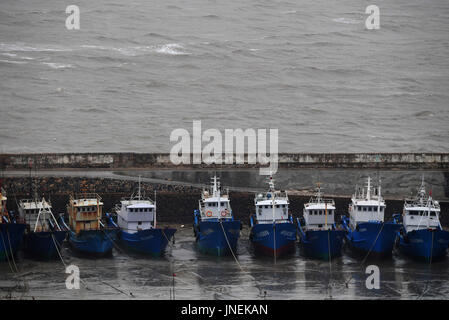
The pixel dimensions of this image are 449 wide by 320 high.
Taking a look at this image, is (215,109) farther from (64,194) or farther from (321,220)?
(321,220)

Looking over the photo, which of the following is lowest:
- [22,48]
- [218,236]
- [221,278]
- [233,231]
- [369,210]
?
[221,278]

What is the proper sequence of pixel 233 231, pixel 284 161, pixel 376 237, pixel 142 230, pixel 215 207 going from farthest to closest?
1. pixel 284 161
2. pixel 215 207
3. pixel 233 231
4. pixel 142 230
5. pixel 376 237

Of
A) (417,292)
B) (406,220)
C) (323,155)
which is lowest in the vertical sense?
(417,292)

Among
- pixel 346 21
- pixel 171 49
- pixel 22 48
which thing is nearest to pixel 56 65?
pixel 22 48

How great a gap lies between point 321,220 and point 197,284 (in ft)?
29.7

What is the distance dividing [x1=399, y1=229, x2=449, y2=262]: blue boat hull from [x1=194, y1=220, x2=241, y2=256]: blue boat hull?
29.5ft

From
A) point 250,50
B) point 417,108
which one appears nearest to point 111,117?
point 250,50

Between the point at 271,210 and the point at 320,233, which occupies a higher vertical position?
the point at 271,210

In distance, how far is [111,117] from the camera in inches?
2795

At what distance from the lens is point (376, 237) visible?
40.0 metres

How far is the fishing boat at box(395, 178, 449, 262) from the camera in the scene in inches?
1553

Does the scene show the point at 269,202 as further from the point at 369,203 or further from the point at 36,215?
the point at 36,215

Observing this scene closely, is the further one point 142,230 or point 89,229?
point 89,229

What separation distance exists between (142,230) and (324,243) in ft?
30.8
